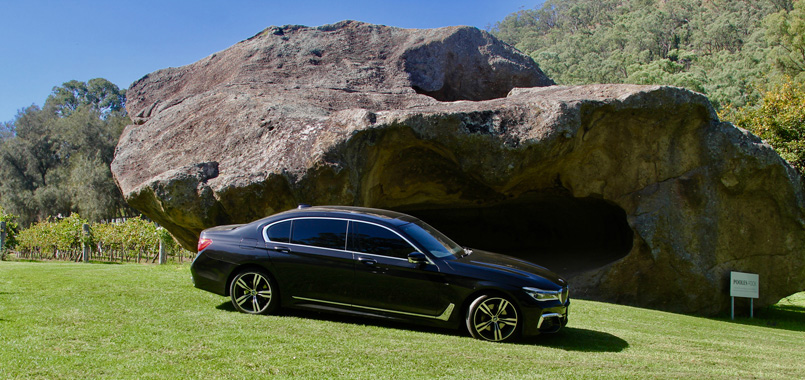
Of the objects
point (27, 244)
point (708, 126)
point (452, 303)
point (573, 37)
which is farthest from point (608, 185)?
point (573, 37)

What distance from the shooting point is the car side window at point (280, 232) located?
21.5ft

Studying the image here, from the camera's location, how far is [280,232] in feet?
21.7

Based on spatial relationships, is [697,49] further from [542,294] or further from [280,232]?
[280,232]

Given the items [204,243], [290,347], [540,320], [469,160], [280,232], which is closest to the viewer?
[290,347]

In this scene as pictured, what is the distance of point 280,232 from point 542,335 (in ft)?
10.7

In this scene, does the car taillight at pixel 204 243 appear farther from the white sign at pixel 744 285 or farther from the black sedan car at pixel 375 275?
the white sign at pixel 744 285

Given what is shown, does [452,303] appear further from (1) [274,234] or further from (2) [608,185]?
(2) [608,185]

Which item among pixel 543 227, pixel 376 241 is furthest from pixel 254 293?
pixel 543 227

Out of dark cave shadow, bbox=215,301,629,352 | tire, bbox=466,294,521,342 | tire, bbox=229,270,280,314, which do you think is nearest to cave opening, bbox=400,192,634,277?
dark cave shadow, bbox=215,301,629,352

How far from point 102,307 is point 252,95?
20.4 ft

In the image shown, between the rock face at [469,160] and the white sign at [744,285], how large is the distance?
0.85ft

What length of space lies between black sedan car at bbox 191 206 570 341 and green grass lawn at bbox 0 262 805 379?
231 millimetres

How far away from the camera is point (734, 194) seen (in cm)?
1142

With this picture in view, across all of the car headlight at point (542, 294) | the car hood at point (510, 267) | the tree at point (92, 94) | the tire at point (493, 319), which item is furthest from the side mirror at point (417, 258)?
the tree at point (92, 94)
